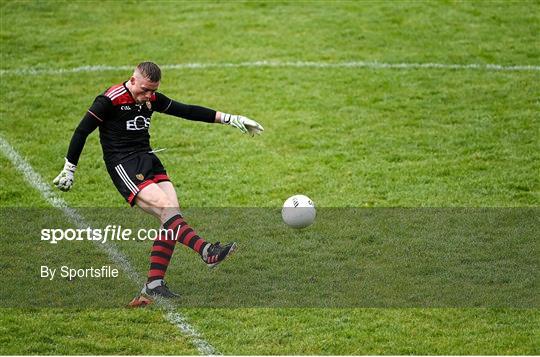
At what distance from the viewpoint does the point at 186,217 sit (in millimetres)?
13594

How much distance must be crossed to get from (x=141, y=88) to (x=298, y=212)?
2561mm

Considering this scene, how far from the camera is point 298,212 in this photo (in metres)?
11.8

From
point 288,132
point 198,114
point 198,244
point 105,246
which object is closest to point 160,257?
point 198,244

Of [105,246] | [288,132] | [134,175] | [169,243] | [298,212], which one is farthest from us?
[288,132]

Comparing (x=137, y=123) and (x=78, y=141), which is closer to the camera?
(x=78, y=141)

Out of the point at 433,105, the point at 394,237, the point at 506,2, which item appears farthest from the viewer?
the point at 506,2

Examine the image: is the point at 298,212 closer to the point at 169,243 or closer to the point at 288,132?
the point at 169,243

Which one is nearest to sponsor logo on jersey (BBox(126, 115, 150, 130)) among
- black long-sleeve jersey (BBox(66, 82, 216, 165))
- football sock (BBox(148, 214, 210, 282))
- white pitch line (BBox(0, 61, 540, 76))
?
black long-sleeve jersey (BBox(66, 82, 216, 165))

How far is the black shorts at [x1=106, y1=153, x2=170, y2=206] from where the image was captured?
10859mm

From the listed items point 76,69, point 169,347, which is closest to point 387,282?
point 169,347

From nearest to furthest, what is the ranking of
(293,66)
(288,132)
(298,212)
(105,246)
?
(298,212) → (105,246) → (288,132) → (293,66)

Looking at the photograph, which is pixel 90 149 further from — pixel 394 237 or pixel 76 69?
pixel 394 237

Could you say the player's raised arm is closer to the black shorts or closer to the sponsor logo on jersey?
the sponsor logo on jersey

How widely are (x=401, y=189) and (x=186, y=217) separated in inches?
132
